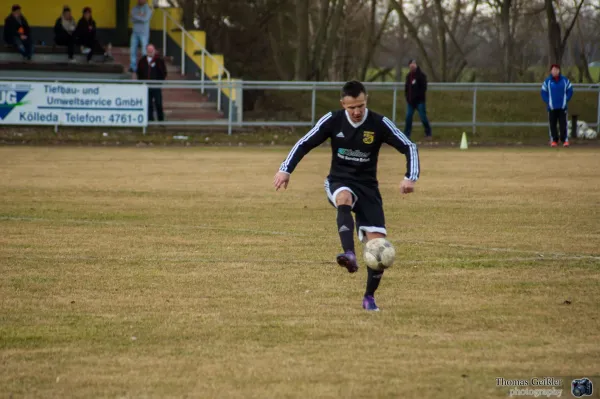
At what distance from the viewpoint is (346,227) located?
7.99 metres

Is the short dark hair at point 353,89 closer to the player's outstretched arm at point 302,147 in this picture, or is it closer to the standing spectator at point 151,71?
the player's outstretched arm at point 302,147

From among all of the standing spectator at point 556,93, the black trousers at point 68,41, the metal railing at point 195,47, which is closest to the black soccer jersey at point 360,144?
the standing spectator at point 556,93

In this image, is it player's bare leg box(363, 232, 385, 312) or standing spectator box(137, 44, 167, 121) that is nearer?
player's bare leg box(363, 232, 385, 312)

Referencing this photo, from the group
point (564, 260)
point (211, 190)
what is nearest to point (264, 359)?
point (564, 260)

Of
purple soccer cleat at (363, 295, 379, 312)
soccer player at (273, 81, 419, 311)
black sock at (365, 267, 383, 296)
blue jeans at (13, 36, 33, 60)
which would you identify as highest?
blue jeans at (13, 36, 33, 60)

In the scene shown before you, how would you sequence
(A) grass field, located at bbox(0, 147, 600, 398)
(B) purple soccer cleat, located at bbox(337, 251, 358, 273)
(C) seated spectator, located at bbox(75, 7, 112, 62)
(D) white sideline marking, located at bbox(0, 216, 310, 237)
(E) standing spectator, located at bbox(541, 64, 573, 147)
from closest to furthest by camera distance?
(A) grass field, located at bbox(0, 147, 600, 398) → (B) purple soccer cleat, located at bbox(337, 251, 358, 273) → (D) white sideline marking, located at bbox(0, 216, 310, 237) → (E) standing spectator, located at bbox(541, 64, 573, 147) → (C) seated spectator, located at bbox(75, 7, 112, 62)

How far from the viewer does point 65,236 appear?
38.7 feet

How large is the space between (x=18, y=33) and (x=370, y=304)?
26.8 meters

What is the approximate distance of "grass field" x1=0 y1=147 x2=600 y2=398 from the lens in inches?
234

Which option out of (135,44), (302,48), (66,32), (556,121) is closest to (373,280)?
(556,121)

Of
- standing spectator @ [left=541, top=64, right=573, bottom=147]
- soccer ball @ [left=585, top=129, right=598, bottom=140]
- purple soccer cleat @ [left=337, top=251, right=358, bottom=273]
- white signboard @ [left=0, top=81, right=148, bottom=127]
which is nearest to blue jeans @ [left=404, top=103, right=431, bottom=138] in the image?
standing spectator @ [left=541, top=64, right=573, bottom=147]

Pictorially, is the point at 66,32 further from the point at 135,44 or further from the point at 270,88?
the point at 270,88

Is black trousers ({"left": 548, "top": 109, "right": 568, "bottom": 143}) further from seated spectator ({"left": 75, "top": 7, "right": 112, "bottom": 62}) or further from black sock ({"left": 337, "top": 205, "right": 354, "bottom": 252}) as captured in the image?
black sock ({"left": 337, "top": 205, "right": 354, "bottom": 252})

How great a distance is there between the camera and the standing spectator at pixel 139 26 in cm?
3284
